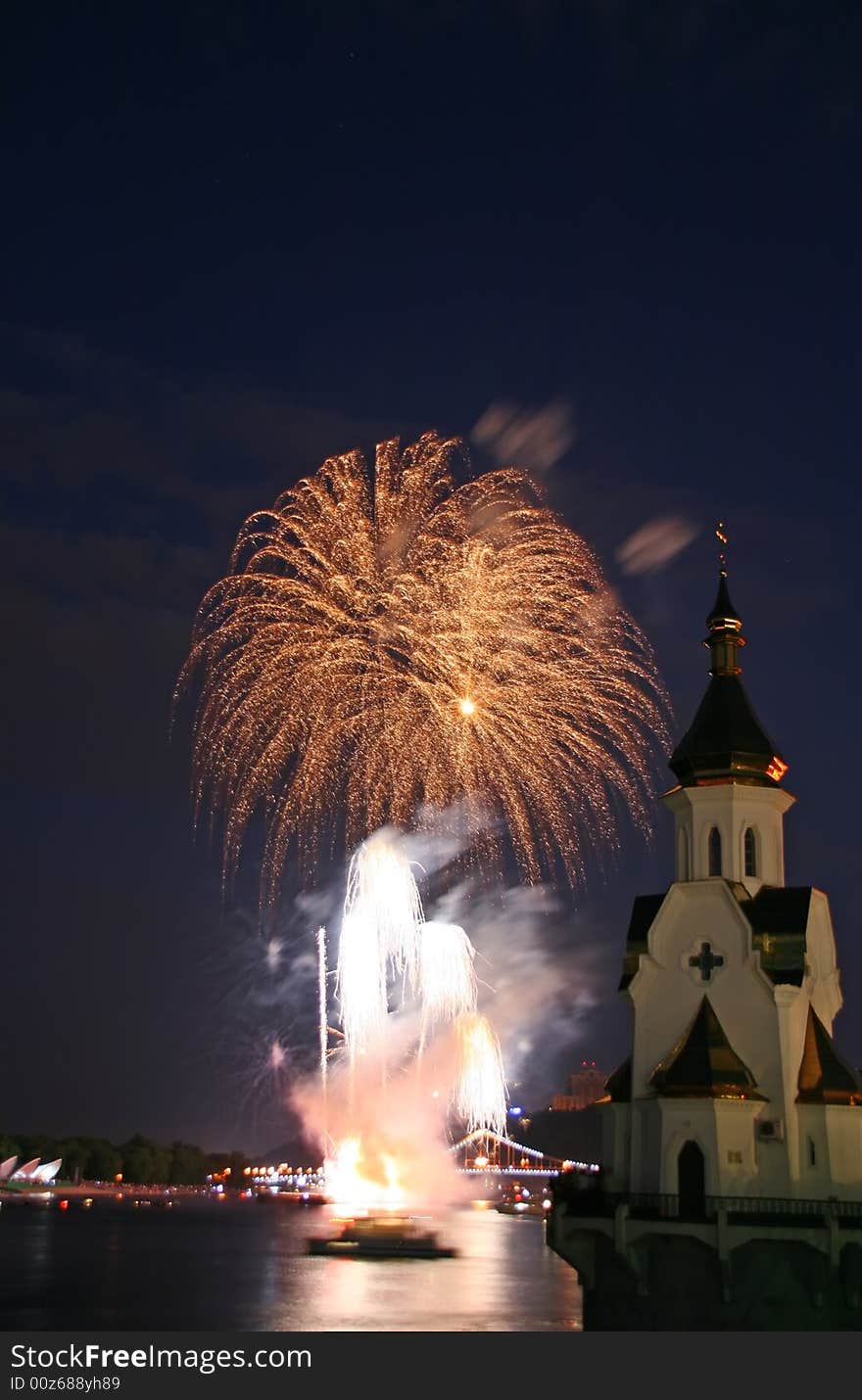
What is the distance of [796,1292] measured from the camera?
108 ft

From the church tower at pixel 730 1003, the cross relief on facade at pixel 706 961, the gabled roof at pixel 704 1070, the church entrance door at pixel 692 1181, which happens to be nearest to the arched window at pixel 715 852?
the church tower at pixel 730 1003

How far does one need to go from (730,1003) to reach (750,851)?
13.7ft

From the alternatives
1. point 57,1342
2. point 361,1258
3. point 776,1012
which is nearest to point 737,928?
point 776,1012

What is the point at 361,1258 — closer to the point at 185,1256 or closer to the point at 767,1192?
the point at 185,1256

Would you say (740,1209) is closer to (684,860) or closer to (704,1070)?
(704,1070)

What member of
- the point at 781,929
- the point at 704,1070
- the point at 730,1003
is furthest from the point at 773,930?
the point at 704,1070

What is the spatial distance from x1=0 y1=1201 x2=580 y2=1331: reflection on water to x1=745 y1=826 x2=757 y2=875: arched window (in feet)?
52.7

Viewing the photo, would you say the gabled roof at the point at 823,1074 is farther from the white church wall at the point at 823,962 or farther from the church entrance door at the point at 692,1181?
the church entrance door at the point at 692,1181

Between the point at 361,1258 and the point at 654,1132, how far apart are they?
2089 inches

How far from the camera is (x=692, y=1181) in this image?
3481cm

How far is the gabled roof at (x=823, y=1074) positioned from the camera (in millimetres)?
35250

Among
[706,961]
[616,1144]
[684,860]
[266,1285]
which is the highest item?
[684,860]

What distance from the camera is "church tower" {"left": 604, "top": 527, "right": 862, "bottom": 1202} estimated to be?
34844mm

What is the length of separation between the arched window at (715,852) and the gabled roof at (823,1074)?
433 centimetres
